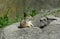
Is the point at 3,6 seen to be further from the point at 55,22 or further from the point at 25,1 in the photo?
the point at 55,22

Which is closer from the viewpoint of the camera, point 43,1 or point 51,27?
point 51,27

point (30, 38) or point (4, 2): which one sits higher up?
point (4, 2)

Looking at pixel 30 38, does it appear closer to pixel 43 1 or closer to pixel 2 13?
pixel 2 13

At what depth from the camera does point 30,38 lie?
5766 millimetres

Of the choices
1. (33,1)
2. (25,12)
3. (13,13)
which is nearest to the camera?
(13,13)

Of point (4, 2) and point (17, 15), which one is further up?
point (4, 2)

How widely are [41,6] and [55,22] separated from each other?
423cm

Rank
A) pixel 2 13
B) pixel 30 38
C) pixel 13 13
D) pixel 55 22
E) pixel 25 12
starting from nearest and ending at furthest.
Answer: pixel 30 38, pixel 55 22, pixel 2 13, pixel 13 13, pixel 25 12

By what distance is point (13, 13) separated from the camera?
28.8ft

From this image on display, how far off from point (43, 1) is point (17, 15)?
7.65 feet

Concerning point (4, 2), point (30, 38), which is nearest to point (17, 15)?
point (4, 2)

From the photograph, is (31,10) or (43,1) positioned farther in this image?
(43,1)

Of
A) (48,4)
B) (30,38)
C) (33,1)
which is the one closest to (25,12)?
(33,1)

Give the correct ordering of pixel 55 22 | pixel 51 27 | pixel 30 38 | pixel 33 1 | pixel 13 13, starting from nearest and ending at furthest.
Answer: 1. pixel 30 38
2. pixel 51 27
3. pixel 55 22
4. pixel 13 13
5. pixel 33 1
